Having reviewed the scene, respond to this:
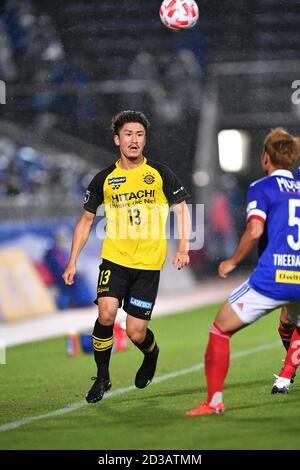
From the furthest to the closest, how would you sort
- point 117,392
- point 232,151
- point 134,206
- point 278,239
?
point 232,151 < point 117,392 < point 134,206 < point 278,239

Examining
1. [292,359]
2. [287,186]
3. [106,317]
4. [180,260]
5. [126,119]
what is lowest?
[292,359]

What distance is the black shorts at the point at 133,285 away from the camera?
7.30 metres

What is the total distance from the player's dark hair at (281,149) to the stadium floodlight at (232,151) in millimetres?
17623

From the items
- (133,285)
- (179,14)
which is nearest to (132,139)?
(133,285)

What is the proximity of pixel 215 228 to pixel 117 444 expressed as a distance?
16.9 metres

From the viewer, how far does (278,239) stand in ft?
19.8

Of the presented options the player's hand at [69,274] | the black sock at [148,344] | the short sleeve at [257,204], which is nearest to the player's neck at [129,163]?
the player's hand at [69,274]

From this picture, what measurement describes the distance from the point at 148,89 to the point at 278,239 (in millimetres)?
15711

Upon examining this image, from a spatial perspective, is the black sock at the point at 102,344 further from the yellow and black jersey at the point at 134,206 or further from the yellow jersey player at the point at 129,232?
the yellow and black jersey at the point at 134,206

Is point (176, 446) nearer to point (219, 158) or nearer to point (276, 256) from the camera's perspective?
point (276, 256)

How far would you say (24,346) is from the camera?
1208 cm

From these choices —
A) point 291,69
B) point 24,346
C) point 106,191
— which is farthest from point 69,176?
point 106,191

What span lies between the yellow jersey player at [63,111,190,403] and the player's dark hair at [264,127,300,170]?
1282 millimetres

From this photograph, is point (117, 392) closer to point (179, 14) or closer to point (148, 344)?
point (148, 344)
